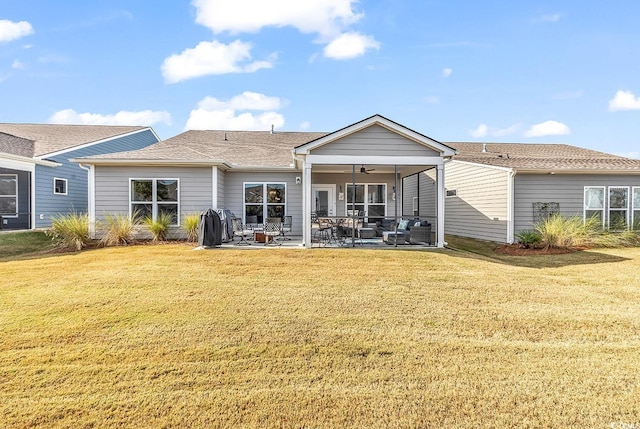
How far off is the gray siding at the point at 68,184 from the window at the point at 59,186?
0.51ft

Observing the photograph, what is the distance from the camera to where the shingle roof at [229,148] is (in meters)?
13.1

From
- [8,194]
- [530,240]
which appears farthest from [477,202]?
[8,194]

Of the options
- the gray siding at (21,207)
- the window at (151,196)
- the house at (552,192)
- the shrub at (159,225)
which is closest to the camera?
the shrub at (159,225)

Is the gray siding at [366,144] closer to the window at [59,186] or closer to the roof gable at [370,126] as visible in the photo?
the roof gable at [370,126]

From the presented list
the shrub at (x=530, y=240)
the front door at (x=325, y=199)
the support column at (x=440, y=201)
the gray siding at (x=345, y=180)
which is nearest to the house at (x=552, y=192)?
the shrub at (x=530, y=240)

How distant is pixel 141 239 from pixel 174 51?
880 cm

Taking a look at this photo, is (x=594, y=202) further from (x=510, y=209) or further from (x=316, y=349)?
(x=316, y=349)

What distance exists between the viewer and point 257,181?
14.8m

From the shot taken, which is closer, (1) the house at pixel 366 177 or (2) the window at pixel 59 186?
(1) the house at pixel 366 177

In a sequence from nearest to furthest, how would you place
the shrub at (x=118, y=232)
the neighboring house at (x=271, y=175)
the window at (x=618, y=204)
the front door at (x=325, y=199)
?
1. the neighboring house at (x=271, y=175)
2. the shrub at (x=118, y=232)
3. the window at (x=618, y=204)
4. the front door at (x=325, y=199)

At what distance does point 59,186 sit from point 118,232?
844 cm

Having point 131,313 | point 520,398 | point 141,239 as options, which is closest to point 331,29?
point 141,239

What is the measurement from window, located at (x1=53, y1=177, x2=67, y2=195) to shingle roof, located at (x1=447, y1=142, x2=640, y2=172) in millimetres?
18939

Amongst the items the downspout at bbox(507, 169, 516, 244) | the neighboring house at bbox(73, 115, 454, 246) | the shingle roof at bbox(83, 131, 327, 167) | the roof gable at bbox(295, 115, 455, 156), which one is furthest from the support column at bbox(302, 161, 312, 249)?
the downspout at bbox(507, 169, 516, 244)
